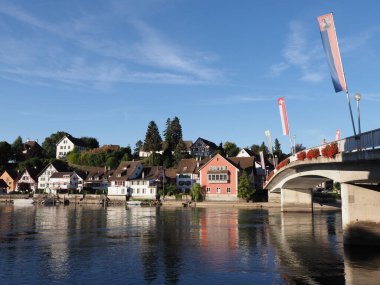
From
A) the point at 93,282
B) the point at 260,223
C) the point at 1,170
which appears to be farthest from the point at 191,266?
the point at 1,170

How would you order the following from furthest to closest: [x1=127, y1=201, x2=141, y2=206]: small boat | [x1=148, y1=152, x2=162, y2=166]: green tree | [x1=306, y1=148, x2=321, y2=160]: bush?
[x1=148, y1=152, x2=162, y2=166]: green tree → [x1=127, y1=201, x2=141, y2=206]: small boat → [x1=306, y1=148, x2=321, y2=160]: bush

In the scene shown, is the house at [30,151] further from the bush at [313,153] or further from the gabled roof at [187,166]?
the bush at [313,153]

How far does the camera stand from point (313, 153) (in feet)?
135

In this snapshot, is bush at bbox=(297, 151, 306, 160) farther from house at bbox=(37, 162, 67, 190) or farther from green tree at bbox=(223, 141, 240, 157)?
green tree at bbox=(223, 141, 240, 157)

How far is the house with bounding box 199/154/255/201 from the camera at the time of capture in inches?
4405

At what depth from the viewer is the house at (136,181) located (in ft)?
421

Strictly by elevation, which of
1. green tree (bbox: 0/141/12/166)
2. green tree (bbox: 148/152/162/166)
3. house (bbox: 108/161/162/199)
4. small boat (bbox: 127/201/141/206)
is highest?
green tree (bbox: 0/141/12/166)

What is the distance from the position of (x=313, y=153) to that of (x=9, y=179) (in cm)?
15222

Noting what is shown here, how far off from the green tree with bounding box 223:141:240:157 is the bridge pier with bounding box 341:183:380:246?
142319 mm

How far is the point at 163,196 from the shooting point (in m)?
120

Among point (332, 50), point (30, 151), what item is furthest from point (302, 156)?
point (30, 151)

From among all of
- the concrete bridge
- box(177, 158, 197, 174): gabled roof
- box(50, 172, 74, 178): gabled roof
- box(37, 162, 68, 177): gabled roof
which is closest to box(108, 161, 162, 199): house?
box(177, 158, 197, 174): gabled roof

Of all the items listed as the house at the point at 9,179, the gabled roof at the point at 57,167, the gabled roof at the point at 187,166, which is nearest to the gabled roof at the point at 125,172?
the gabled roof at the point at 187,166

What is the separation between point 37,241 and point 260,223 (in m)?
32.7
